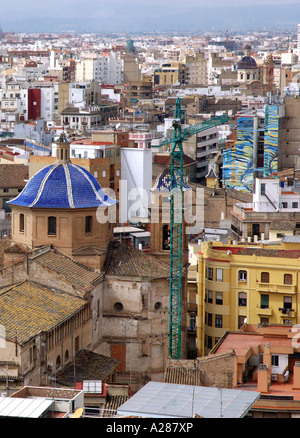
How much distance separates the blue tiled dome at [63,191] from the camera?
65.8 ft

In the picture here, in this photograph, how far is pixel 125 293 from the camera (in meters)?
20.0

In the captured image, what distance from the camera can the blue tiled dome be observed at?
20047mm

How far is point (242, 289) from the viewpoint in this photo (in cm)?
2139

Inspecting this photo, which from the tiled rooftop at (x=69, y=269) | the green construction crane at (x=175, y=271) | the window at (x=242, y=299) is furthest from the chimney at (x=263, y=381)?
the window at (x=242, y=299)

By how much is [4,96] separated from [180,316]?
52.4 m

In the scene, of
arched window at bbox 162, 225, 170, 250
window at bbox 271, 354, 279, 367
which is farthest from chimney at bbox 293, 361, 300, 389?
arched window at bbox 162, 225, 170, 250

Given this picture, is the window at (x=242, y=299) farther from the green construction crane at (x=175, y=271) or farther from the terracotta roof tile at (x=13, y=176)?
the terracotta roof tile at (x=13, y=176)

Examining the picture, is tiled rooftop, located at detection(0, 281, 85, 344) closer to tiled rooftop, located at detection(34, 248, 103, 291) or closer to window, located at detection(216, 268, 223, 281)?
tiled rooftop, located at detection(34, 248, 103, 291)

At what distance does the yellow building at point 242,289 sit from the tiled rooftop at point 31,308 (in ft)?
12.7

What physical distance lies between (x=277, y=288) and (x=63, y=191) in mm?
4598
